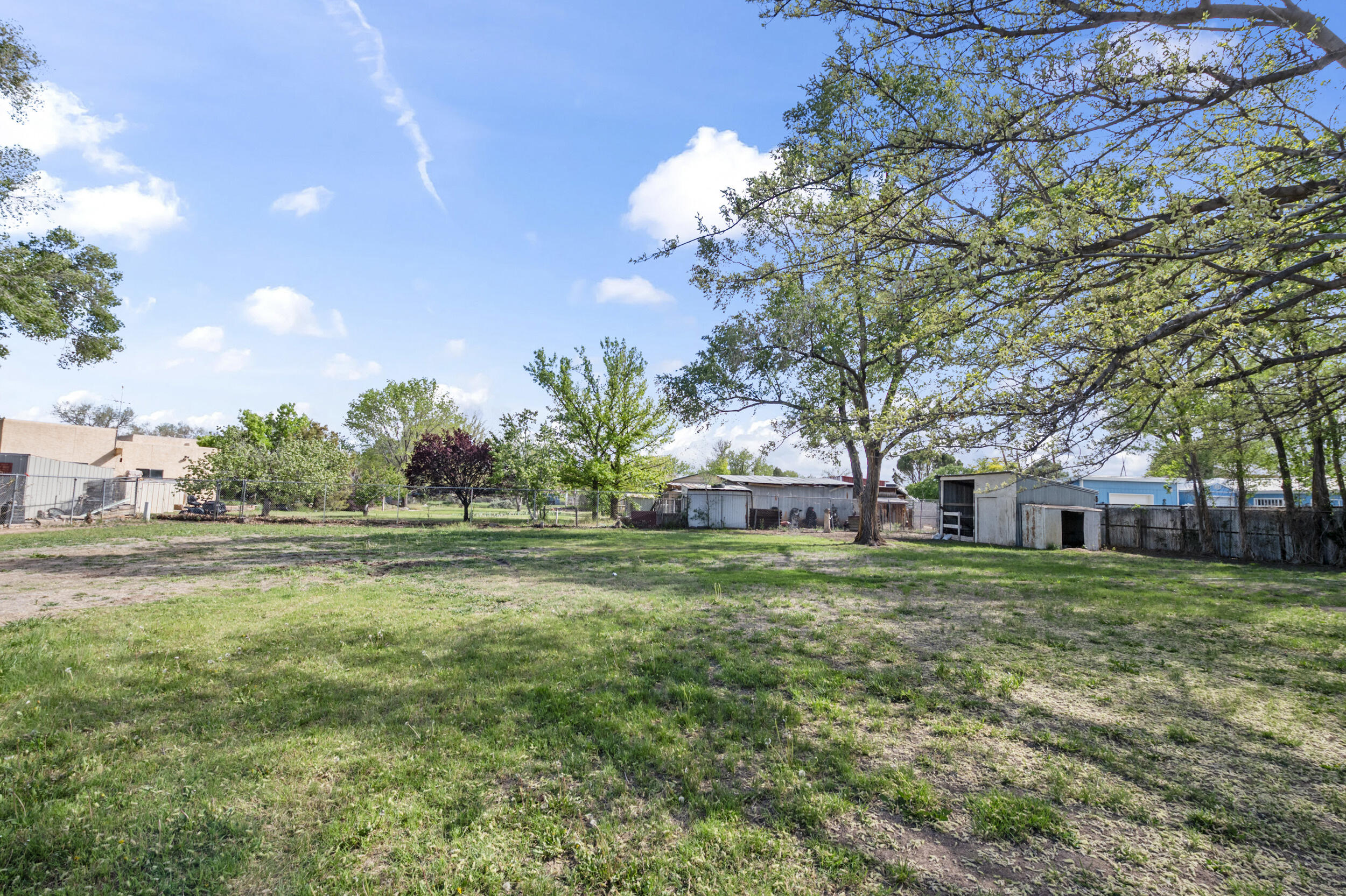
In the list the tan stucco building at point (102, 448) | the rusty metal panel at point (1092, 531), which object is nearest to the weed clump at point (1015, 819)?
the rusty metal panel at point (1092, 531)

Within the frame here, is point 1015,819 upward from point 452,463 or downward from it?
downward

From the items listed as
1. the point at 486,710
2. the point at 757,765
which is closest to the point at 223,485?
the point at 486,710

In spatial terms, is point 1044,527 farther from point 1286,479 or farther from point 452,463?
point 452,463

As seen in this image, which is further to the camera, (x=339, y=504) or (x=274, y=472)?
(x=339, y=504)

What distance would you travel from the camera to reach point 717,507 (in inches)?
1319

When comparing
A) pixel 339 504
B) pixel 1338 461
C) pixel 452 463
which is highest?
pixel 452 463

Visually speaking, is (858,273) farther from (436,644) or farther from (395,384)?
(395,384)

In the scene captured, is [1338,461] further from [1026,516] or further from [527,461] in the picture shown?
[527,461]

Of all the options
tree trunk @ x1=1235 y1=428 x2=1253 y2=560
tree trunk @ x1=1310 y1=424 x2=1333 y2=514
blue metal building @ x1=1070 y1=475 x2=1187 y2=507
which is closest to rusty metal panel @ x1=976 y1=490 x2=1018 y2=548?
tree trunk @ x1=1235 y1=428 x2=1253 y2=560

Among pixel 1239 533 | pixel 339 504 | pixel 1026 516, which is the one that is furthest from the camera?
pixel 339 504

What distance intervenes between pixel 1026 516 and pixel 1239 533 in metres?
6.23

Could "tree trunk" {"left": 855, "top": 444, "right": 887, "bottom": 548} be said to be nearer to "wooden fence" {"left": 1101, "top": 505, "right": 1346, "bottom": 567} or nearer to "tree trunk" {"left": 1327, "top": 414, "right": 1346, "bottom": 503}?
"wooden fence" {"left": 1101, "top": 505, "right": 1346, "bottom": 567}

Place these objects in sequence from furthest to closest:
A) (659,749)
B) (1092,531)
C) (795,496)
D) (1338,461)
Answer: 1. (795,496)
2. (1092,531)
3. (1338,461)
4. (659,749)

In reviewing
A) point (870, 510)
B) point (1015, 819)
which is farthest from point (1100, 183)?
point (870, 510)
